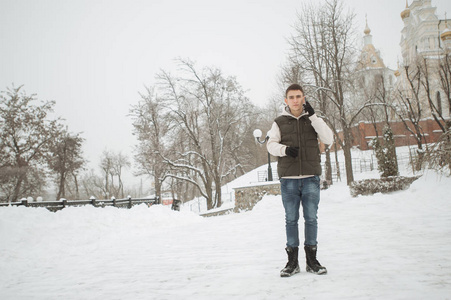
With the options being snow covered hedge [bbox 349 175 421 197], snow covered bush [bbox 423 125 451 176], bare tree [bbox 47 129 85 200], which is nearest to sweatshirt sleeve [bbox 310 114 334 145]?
snow covered bush [bbox 423 125 451 176]

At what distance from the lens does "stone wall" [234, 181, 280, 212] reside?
44.6 ft

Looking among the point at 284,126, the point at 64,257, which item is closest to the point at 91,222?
the point at 64,257

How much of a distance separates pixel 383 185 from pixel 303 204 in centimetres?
942

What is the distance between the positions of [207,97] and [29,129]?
49.7ft

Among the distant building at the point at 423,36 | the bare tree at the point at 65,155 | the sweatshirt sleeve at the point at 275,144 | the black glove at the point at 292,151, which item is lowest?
the black glove at the point at 292,151

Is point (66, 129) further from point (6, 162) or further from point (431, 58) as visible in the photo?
point (431, 58)

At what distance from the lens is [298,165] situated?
3.08m

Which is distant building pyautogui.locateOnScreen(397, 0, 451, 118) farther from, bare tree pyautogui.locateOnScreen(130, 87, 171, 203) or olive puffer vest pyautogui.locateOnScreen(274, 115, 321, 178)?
olive puffer vest pyautogui.locateOnScreen(274, 115, 321, 178)

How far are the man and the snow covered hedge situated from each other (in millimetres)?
9233

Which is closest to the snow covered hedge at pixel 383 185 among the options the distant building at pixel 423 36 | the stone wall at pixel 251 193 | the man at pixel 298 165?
the stone wall at pixel 251 193

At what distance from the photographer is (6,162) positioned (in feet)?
64.8

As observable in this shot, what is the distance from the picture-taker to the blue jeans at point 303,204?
3045mm

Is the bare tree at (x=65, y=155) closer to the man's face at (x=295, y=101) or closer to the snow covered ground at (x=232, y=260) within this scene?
the snow covered ground at (x=232, y=260)

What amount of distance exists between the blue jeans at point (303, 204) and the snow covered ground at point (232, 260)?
41 cm
